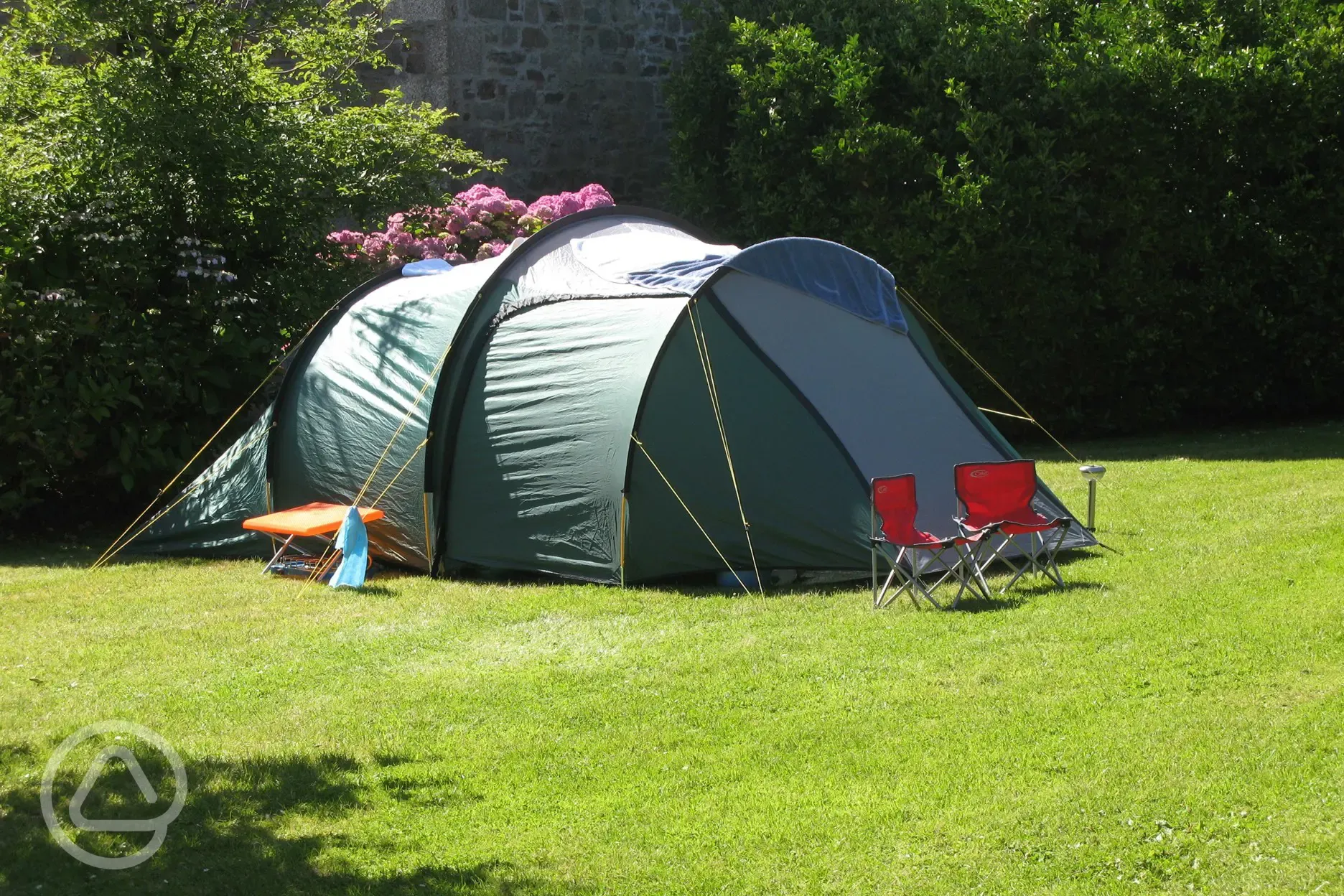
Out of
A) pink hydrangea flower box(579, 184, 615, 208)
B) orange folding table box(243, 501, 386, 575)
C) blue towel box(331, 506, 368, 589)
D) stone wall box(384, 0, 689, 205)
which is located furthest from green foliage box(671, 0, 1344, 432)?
blue towel box(331, 506, 368, 589)

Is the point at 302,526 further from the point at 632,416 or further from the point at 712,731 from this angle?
the point at 712,731

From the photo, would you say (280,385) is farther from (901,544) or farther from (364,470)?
(901,544)

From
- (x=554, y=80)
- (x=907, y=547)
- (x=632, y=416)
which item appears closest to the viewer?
(x=907, y=547)

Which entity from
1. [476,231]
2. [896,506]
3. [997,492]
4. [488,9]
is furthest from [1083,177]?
[896,506]

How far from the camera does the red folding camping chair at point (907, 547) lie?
7391 millimetres

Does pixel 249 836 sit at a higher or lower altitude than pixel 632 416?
lower

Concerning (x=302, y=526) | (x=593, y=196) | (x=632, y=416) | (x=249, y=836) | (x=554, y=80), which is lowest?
(x=249, y=836)

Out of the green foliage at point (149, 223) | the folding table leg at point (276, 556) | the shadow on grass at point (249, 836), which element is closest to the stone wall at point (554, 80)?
the green foliage at point (149, 223)

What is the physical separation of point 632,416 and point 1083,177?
7.47 m

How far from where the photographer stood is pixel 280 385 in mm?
9828

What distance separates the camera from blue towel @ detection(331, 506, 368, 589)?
335 inches

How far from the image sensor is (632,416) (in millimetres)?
8188

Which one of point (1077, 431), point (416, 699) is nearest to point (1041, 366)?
point (1077, 431)

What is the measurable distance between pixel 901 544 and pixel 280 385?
458 cm
